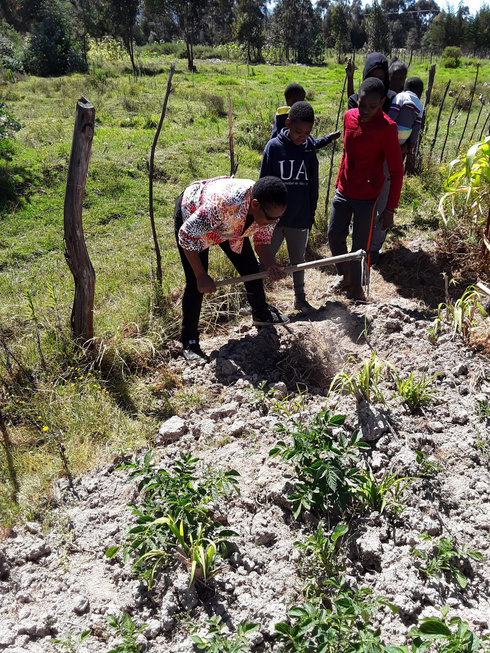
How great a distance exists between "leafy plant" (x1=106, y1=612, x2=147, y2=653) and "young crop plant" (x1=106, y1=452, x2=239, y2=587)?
0.55 feet

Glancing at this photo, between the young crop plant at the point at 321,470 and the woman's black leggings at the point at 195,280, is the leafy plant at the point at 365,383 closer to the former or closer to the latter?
the young crop plant at the point at 321,470

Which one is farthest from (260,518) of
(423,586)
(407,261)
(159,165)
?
(159,165)

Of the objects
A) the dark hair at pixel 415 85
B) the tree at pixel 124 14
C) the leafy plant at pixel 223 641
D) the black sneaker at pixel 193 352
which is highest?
the tree at pixel 124 14

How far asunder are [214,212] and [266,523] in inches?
65.4

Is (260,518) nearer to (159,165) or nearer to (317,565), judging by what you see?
(317,565)

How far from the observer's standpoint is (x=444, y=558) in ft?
5.60

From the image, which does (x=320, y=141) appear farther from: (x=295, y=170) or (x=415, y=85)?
(x=415, y=85)

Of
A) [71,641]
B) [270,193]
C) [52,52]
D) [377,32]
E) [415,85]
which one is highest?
[377,32]

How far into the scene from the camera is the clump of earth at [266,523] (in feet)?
5.51

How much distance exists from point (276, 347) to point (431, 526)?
1698mm

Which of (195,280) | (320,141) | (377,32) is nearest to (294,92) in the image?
(320,141)

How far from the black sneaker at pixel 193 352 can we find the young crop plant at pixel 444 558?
1859mm

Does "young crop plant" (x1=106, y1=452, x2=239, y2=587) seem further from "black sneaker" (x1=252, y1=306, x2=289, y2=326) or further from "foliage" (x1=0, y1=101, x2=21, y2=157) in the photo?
"foliage" (x1=0, y1=101, x2=21, y2=157)

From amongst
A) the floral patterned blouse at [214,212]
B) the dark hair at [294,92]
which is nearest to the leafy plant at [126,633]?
the floral patterned blouse at [214,212]
